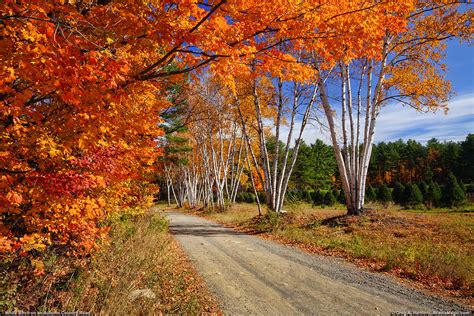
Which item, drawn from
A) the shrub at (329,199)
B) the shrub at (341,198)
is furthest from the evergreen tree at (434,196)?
the shrub at (329,199)

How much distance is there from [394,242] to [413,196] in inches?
834

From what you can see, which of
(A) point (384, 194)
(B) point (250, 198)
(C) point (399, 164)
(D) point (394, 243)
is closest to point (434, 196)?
(A) point (384, 194)

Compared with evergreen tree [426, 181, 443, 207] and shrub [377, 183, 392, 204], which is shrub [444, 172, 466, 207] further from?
shrub [377, 183, 392, 204]

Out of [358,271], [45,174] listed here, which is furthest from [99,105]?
[358,271]

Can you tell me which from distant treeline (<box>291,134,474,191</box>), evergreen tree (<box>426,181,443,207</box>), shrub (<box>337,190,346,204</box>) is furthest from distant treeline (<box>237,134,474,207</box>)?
evergreen tree (<box>426,181,443,207</box>)

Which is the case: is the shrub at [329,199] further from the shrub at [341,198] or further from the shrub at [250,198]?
the shrub at [250,198]

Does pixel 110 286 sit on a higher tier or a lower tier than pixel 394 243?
higher

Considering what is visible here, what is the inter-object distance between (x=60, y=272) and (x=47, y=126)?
2784mm

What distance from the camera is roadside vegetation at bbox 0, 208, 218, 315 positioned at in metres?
4.14

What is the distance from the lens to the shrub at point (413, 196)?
86.1 ft

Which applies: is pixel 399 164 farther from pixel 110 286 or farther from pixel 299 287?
pixel 110 286

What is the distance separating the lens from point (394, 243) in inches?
353

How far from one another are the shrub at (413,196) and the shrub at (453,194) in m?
2.29

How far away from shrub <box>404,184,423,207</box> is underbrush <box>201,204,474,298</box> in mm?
17365
